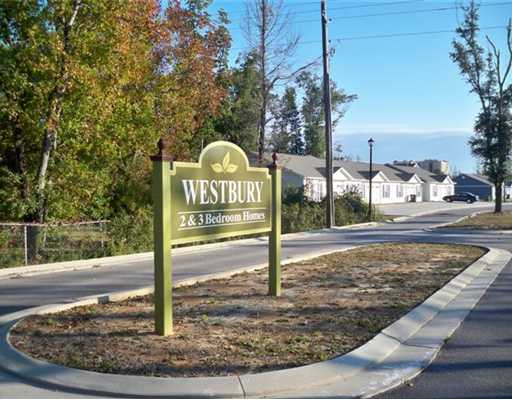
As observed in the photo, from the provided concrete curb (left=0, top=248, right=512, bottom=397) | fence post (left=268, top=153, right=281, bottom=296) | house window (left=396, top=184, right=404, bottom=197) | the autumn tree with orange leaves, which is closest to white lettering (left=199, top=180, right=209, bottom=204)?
fence post (left=268, top=153, right=281, bottom=296)

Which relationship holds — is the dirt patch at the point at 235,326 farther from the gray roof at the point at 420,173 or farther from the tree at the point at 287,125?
the gray roof at the point at 420,173

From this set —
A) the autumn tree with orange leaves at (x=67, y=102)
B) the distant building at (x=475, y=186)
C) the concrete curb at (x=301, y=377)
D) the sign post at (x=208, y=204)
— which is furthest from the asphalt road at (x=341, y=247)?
the distant building at (x=475, y=186)

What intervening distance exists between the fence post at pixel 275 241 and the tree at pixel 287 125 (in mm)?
44306

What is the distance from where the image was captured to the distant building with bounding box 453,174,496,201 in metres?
98.2

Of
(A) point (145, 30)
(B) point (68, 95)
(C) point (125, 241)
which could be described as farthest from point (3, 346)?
(A) point (145, 30)

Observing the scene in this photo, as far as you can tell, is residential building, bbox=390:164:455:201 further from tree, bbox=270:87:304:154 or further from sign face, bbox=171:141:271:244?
sign face, bbox=171:141:271:244

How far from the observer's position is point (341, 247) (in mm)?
17578

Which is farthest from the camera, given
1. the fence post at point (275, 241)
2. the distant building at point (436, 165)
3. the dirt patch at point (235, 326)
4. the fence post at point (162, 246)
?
the distant building at point (436, 165)

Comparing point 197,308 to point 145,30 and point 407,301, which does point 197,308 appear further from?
point 145,30

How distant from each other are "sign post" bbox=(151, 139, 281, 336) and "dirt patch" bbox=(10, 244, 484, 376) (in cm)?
61

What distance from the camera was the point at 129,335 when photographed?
6.44 meters

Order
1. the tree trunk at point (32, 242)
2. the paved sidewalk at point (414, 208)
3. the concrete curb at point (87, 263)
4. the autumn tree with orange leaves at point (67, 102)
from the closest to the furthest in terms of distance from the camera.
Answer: the concrete curb at point (87, 263) < the tree trunk at point (32, 242) < the autumn tree with orange leaves at point (67, 102) < the paved sidewalk at point (414, 208)

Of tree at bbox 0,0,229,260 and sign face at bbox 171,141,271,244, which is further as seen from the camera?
tree at bbox 0,0,229,260

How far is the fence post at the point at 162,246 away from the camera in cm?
645
